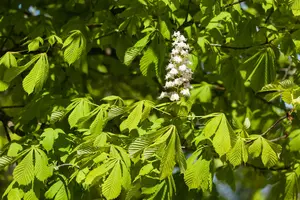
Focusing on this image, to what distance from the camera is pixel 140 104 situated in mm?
2117

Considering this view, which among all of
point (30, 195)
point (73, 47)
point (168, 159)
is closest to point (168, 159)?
point (168, 159)

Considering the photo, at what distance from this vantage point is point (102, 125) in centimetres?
230

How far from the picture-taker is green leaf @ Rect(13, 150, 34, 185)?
211 centimetres

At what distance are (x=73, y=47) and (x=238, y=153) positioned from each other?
0.93 m

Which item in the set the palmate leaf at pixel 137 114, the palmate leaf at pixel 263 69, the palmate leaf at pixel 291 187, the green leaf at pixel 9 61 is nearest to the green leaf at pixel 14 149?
the green leaf at pixel 9 61

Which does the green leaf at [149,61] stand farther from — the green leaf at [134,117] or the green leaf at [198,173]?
the green leaf at [198,173]

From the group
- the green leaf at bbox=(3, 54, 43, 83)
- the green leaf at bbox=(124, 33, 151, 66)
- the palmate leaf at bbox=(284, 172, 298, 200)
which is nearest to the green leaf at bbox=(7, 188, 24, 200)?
the green leaf at bbox=(3, 54, 43, 83)

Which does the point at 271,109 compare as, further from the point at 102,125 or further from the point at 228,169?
the point at 102,125

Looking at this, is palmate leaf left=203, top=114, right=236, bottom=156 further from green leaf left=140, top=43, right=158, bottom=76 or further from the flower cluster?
green leaf left=140, top=43, right=158, bottom=76

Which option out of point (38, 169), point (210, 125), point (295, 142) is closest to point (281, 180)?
point (295, 142)

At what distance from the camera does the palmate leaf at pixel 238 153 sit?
2107mm

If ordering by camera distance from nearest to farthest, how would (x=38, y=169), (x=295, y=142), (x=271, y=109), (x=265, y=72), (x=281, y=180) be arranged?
(x=38, y=169), (x=265, y=72), (x=295, y=142), (x=281, y=180), (x=271, y=109)

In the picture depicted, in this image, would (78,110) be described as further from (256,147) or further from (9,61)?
(256,147)

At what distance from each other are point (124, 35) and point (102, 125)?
2.47ft
